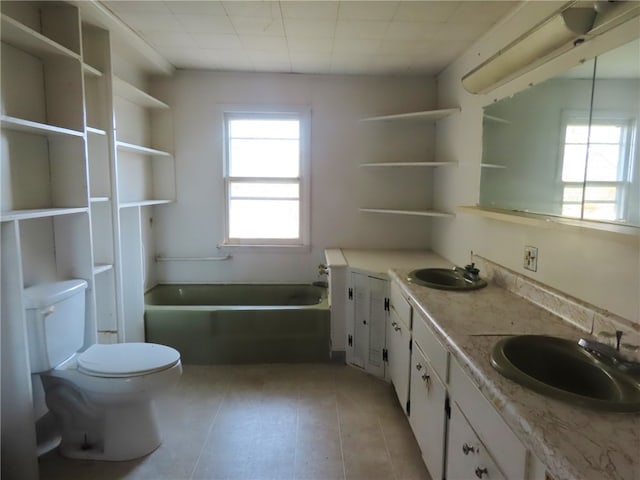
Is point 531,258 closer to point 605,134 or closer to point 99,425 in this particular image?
point 605,134

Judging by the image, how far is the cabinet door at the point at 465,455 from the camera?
1109mm

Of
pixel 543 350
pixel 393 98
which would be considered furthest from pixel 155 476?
pixel 393 98

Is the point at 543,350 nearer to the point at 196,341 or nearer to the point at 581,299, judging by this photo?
the point at 581,299

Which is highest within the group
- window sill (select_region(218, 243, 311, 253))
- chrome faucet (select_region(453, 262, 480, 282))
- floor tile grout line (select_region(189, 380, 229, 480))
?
chrome faucet (select_region(453, 262, 480, 282))

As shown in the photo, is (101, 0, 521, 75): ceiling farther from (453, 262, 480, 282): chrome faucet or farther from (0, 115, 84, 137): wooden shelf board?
(453, 262, 480, 282): chrome faucet

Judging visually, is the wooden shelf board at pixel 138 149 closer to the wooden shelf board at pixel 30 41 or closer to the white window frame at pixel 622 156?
the wooden shelf board at pixel 30 41

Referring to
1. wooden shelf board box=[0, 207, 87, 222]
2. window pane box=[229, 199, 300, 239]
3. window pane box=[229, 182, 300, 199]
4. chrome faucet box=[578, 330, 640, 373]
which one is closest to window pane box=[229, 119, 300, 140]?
window pane box=[229, 182, 300, 199]

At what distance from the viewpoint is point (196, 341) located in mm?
2889

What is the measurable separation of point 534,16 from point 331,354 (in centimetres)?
244

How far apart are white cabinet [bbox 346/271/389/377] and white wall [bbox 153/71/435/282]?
0.85 metres

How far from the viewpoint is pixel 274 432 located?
2119 millimetres

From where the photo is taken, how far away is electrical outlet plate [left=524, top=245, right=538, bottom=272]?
1817 mm

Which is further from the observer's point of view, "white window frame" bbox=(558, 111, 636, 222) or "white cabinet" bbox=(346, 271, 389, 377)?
"white cabinet" bbox=(346, 271, 389, 377)

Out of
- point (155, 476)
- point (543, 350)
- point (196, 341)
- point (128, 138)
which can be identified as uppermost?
point (128, 138)
